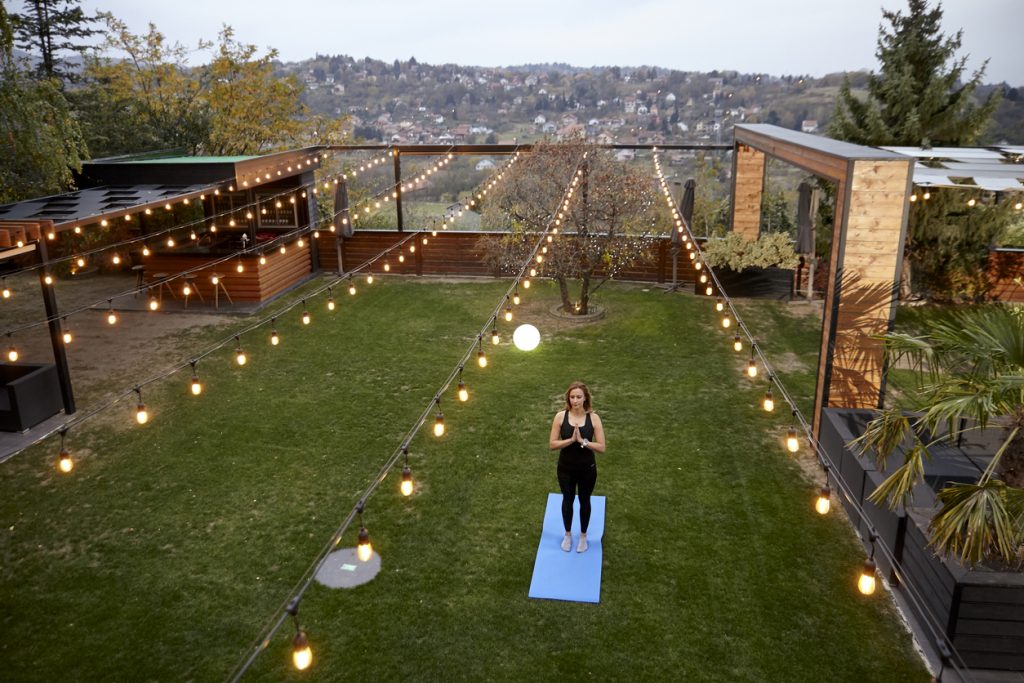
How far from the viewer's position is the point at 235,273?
16.4 metres

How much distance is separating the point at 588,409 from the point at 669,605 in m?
1.83

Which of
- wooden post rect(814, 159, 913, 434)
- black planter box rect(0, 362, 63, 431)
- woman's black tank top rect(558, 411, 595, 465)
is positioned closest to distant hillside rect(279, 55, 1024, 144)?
black planter box rect(0, 362, 63, 431)

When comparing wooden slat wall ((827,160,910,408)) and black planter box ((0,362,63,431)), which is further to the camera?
black planter box ((0,362,63,431))

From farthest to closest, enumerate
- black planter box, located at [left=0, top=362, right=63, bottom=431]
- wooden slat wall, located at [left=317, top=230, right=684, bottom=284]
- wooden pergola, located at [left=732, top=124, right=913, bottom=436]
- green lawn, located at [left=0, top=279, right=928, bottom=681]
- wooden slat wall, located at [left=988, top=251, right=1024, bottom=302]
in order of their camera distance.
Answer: wooden slat wall, located at [left=317, top=230, right=684, bottom=284], wooden slat wall, located at [left=988, top=251, right=1024, bottom=302], black planter box, located at [left=0, top=362, right=63, bottom=431], wooden pergola, located at [left=732, top=124, right=913, bottom=436], green lawn, located at [left=0, top=279, right=928, bottom=681]

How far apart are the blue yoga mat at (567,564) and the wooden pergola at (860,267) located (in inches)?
125

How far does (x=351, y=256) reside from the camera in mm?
18984

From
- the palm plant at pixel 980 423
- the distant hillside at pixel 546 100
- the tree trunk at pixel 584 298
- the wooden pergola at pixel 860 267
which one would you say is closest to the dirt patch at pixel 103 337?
the tree trunk at pixel 584 298

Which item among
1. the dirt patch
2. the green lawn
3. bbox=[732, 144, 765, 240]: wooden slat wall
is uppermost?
bbox=[732, 144, 765, 240]: wooden slat wall

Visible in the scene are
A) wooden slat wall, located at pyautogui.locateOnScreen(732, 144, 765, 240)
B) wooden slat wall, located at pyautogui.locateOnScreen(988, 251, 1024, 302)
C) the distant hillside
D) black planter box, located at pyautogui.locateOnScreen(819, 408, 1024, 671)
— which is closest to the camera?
black planter box, located at pyautogui.locateOnScreen(819, 408, 1024, 671)

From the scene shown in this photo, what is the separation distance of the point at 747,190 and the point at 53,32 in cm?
2428

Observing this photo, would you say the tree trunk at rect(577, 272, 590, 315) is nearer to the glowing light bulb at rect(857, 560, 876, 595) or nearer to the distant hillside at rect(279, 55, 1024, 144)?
the glowing light bulb at rect(857, 560, 876, 595)

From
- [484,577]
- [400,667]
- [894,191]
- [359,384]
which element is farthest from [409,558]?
[894,191]

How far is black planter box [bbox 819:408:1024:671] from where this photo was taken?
5238 mm

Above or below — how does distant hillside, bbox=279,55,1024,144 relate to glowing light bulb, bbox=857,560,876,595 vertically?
above
